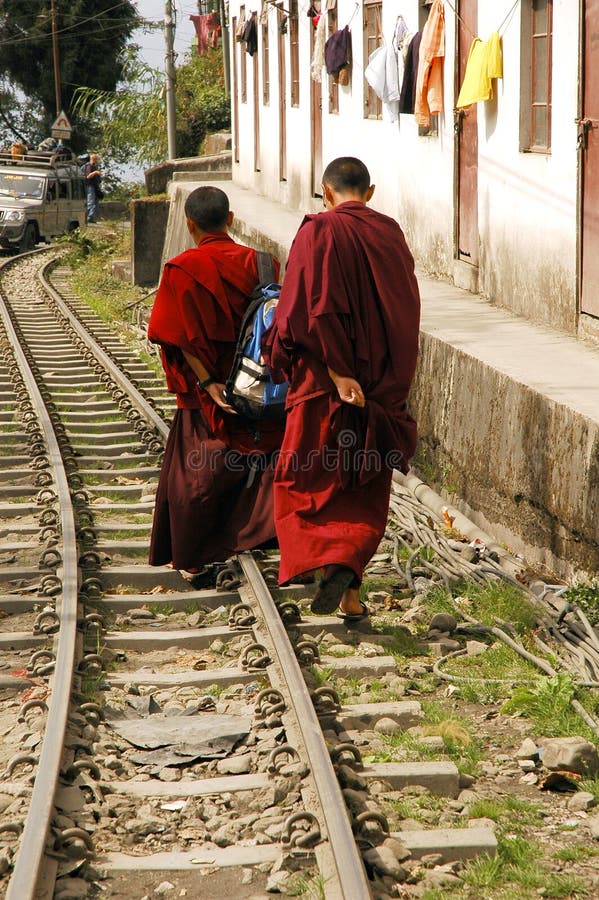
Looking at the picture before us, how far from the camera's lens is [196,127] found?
34.4m

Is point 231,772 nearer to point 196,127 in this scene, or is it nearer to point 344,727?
point 344,727

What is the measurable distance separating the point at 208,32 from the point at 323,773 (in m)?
38.2

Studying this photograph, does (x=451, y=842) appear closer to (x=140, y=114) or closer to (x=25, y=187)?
(x=25, y=187)

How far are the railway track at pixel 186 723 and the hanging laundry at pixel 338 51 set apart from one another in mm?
8502

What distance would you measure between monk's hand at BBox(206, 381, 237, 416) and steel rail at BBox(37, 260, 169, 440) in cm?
317

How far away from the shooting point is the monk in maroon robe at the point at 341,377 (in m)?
5.05

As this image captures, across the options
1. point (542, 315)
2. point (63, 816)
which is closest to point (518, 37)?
point (542, 315)

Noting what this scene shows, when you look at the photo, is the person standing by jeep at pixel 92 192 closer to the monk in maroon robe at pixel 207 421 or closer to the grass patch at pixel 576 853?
the monk in maroon robe at pixel 207 421

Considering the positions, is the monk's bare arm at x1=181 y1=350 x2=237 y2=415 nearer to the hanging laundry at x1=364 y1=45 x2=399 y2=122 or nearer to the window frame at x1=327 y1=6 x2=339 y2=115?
the hanging laundry at x1=364 y1=45 x2=399 y2=122

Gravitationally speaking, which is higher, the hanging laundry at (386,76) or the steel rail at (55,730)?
the hanging laundry at (386,76)

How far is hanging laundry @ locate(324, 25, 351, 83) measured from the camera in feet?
48.4

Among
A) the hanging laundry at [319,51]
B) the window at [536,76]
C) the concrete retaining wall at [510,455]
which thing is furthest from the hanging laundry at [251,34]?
the concrete retaining wall at [510,455]

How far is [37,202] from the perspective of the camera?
1073 inches

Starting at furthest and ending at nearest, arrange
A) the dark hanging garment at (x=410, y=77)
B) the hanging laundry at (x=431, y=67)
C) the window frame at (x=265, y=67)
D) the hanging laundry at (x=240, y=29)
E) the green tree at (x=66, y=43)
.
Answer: the green tree at (x=66, y=43) → the hanging laundry at (x=240, y=29) → the window frame at (x=265, y=67) → the dark hanging garment at (x=410, y=77) → the hanging laundry at (x=431, y=67)
